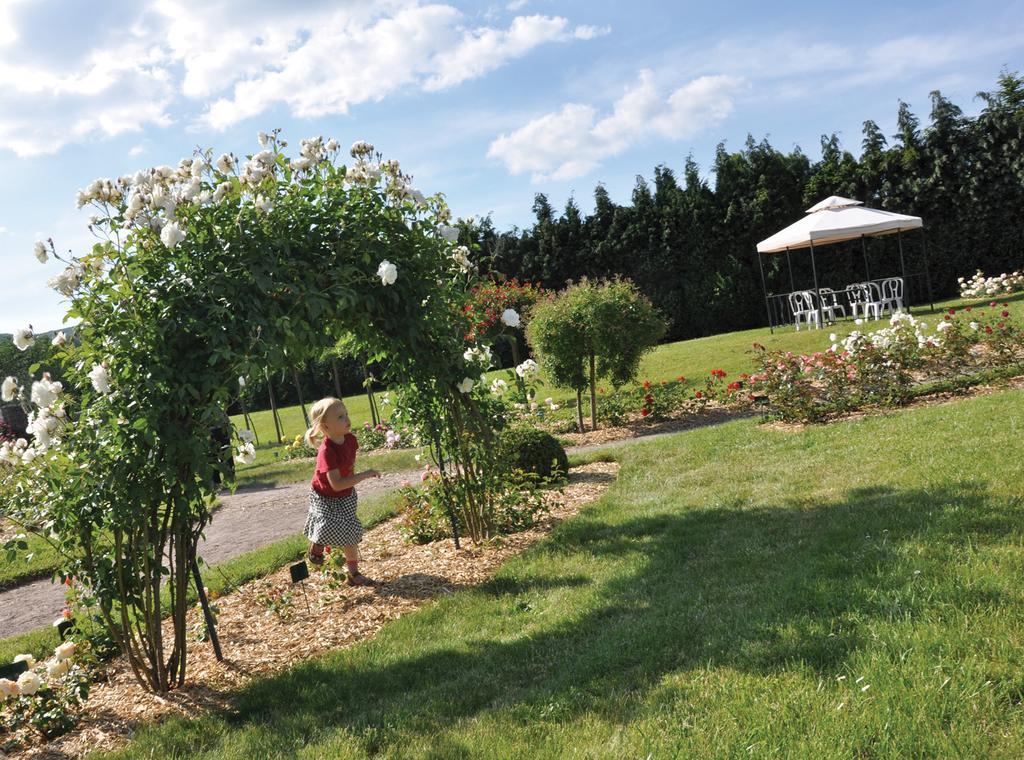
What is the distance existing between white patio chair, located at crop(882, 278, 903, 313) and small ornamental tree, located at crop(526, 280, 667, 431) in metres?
7.03

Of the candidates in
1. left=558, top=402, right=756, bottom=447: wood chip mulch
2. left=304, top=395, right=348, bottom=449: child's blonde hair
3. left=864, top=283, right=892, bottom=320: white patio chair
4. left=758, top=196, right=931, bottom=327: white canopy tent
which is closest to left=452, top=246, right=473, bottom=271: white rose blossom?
left=304, top=395, right=348, bottom=449: child's blonde hair

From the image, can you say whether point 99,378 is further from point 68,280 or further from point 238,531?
point 238,531

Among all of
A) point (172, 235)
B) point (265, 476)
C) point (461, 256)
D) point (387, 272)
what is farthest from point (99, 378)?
point (265, 476)

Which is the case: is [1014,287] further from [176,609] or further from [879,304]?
[176,609]

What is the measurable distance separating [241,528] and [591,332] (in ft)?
15.9

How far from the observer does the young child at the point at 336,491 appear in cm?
497

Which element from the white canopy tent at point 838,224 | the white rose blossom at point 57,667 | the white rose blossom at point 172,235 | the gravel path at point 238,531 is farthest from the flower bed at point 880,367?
the white rose blossom at point 57,667

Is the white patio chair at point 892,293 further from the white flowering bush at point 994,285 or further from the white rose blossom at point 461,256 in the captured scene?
the white rose blossom at point 461,256

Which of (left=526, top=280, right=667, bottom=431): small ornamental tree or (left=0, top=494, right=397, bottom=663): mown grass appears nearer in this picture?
(left=0, top=494, right=397, bottom=663): mown grass

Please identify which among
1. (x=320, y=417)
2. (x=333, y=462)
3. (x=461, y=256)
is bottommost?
(x=333, y=462)

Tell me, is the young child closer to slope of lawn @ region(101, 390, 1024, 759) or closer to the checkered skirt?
the checkered skirt

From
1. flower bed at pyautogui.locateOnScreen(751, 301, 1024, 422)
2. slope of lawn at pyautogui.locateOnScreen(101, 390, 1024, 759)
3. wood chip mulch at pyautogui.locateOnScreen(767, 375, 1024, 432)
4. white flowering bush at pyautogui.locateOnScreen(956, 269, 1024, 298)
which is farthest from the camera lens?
white flowering bush at pyautogui.locateOnScreen(956, 269, 1024, 298)

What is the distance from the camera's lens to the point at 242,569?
19.0 ft

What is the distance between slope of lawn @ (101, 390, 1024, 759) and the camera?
8.09ft
